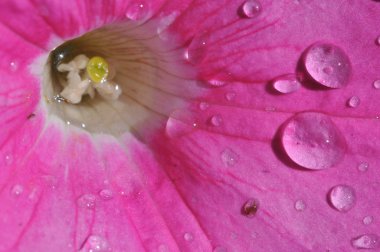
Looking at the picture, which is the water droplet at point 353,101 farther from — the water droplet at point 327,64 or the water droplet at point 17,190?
the water droplet at point 17,190

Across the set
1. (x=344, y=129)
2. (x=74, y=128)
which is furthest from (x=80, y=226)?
(x=344, y=129)

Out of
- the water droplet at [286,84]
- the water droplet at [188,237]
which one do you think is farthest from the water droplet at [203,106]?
the water droplet at [188,237]

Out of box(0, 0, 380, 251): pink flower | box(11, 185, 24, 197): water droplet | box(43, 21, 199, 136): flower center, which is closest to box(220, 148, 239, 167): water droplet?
box(0, 0, 380, 251): pink flower

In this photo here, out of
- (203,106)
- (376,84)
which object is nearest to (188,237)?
(203,106)

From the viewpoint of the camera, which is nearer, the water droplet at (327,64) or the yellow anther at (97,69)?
the water droplet at (327,64)

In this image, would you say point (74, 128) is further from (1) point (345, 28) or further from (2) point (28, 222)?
(1) point (345, 28)

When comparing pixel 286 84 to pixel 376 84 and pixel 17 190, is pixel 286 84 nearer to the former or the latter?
pixel 376 84
